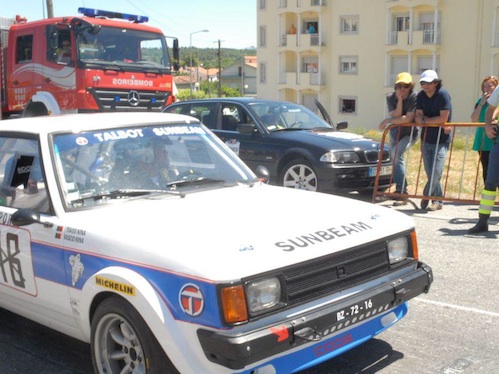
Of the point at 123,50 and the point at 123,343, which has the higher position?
the point at 123,50

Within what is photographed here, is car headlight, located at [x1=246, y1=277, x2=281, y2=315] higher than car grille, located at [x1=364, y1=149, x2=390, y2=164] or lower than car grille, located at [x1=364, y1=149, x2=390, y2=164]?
higher

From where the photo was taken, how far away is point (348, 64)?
5512 centimetres

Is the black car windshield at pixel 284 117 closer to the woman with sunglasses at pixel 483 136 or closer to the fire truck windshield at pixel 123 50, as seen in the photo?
the woman with sunglasses at pixel 483 136

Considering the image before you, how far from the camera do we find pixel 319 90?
56688 mm

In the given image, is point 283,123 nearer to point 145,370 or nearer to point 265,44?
point 145,370

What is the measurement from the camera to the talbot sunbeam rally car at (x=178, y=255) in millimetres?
A: 3328

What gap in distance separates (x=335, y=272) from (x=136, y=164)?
1.66 meters

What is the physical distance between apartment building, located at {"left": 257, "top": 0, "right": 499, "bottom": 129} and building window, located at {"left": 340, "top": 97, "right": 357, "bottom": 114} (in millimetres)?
83

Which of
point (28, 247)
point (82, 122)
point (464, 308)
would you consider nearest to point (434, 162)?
point (464, 308)

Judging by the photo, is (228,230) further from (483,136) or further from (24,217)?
(483,136)

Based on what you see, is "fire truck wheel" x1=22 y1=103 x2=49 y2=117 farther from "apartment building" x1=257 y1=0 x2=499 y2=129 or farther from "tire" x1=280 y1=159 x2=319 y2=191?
"apartment building" x1=257 y1=0 x2=499 y2=129

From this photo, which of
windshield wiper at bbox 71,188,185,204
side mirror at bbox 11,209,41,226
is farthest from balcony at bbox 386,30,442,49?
side mirror at bbox 11,209,41,226

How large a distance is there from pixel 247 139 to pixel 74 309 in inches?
269

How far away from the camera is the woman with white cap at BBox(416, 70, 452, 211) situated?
362 inches
